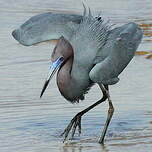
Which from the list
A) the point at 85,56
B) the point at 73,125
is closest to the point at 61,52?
the point at 85,56

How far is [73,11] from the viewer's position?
1329 cm

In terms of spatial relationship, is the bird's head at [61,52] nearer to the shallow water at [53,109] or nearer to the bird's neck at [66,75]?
the bird's neck at [66,75]

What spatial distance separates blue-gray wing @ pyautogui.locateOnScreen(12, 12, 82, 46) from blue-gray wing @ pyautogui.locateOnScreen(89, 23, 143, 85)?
0.37m

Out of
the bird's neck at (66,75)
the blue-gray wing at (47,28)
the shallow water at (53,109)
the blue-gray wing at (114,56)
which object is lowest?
the shallow water at (53,109)

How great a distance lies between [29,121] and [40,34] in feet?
3.19

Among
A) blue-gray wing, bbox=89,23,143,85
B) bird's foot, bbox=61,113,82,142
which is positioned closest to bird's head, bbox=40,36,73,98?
blue-gray wing, bbox=89,23,143,85

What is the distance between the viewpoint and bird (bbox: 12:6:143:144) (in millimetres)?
7742

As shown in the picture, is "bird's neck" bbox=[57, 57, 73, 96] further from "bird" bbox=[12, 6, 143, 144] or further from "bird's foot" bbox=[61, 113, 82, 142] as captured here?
"bird's foot" bbox=[61, 113, 82, 142]

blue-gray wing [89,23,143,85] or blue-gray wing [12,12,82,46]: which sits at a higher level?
blue-gray wing [12,12,82,46]

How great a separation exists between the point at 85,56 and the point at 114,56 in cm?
29

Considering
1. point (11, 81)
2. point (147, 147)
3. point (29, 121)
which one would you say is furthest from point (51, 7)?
point (147, 147)

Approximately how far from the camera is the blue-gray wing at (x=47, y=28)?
779 cm

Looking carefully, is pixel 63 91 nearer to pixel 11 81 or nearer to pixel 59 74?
pixel 59 74

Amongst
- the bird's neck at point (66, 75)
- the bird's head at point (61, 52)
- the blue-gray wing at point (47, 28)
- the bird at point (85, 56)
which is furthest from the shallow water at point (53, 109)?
the blue-gray wing at point (47, 28)
